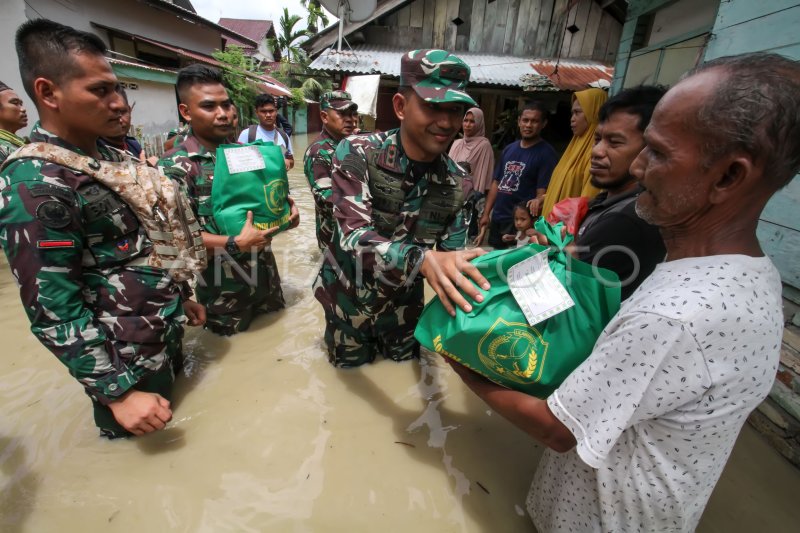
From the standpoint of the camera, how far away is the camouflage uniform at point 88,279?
151 centimetres

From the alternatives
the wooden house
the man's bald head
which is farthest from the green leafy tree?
the man's bald head

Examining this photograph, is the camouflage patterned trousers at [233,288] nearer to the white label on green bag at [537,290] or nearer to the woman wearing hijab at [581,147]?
the white label on green bag at [537,290]

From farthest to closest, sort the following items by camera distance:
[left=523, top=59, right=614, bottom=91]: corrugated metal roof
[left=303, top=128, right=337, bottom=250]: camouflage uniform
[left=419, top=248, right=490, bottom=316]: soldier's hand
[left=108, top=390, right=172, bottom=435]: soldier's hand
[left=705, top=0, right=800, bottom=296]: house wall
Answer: [left=523, top=59, right=614, bottom=91]: corrugated metal roof < [left=303, top=128, right=337, bottom=250]: camouflage uniform < [left=705, top=0, right=800, bottom=296]: house wall < [left=108, top=390, right=172, bottom=435]: soldier's hand < [left=419, top=248, right=490, bottom=316]: soldier's hand

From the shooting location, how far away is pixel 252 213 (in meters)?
2.52

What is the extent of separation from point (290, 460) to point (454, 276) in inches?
57.2

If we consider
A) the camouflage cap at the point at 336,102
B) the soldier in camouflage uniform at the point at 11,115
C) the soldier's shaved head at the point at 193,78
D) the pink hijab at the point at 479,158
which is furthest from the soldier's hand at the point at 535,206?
the soldier in camouflage uniform at the point at 11,115

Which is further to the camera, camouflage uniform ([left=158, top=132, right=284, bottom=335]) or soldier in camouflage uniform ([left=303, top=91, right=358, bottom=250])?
soldier in camouflage uniform ([left=303, top=91, right=358, bottom=250])

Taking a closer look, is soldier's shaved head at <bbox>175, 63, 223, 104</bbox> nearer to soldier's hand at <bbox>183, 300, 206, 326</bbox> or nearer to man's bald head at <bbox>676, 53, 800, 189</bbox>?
soldier's hand at <bbox>183, 300, 206, 326</bbox>

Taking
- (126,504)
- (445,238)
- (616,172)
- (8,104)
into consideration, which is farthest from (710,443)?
(8,104)

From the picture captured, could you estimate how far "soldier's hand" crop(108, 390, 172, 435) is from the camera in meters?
1.74

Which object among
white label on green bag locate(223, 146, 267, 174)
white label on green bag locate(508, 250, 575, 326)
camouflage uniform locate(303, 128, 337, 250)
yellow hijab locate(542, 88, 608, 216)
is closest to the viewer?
white label on green bag locate(508, 250, 575, 326)

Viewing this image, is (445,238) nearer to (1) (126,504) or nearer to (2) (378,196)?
(2) (378,196)

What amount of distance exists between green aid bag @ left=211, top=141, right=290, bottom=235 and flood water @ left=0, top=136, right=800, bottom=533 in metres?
1.06

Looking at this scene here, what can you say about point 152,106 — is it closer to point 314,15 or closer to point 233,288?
point 233,288
